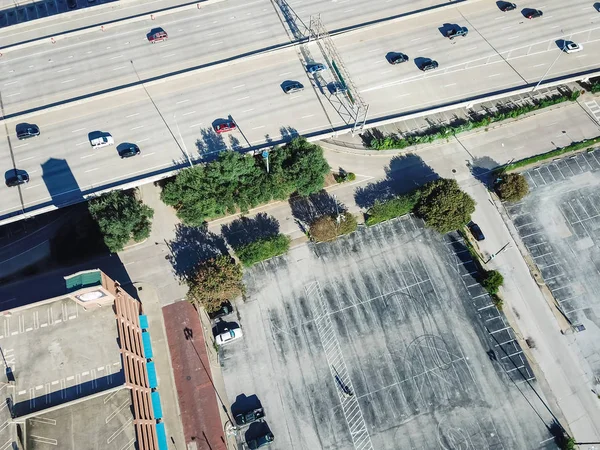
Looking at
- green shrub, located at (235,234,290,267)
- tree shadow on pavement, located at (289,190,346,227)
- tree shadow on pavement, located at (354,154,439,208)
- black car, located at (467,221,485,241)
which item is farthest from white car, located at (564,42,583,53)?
green shrub, located at (235,234,290,267)

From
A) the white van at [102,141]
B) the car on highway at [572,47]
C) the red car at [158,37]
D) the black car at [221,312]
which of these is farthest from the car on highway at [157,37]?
the car on highway at [572,47]

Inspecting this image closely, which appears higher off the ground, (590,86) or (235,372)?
(590,86)

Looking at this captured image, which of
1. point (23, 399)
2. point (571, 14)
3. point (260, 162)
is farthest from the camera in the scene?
point (571, 14)

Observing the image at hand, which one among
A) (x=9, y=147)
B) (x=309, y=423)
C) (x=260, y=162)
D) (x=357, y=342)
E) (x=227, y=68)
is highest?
(x=227, y=68)

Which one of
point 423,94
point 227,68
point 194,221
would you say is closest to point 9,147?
point 194,221

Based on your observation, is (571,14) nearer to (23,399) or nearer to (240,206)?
(240,206)

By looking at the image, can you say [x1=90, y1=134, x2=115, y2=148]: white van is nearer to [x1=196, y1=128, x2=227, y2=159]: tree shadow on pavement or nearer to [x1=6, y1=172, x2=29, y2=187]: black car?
[x1=6, y1=172, x2=29, y2=187]: black car

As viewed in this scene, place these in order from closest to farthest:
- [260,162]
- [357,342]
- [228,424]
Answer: [228,424]
[357,342]
[260,162]
